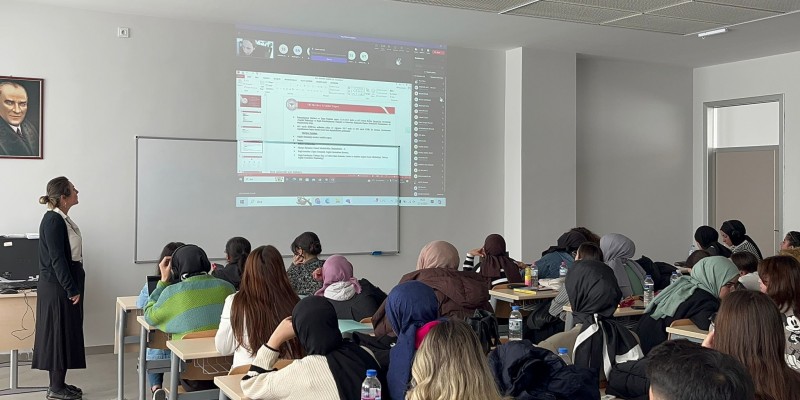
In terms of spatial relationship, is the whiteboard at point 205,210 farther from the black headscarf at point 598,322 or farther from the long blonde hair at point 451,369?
the long blonde hair at point 451,369

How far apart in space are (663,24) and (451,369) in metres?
5.77

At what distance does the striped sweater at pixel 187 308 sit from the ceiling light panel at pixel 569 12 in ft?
11.5

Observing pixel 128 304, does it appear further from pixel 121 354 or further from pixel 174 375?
pixel 174 375

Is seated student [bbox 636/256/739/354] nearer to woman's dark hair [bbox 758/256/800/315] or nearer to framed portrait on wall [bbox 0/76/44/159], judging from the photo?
woman's dark hair [bbox 758/256/800/315]

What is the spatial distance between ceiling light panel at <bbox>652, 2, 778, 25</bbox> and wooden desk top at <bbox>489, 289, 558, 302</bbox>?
2.56 meters

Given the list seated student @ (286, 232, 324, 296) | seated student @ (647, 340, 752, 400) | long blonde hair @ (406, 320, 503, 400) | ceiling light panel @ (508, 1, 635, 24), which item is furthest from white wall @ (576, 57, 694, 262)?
seated student @ (647, 340, 752, 400)

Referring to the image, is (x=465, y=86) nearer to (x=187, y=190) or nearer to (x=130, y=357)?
(x=187, y=190)

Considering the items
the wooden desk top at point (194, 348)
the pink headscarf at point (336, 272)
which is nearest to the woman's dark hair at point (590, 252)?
the pink headscarf at point (336, 272)

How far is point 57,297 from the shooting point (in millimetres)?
5457

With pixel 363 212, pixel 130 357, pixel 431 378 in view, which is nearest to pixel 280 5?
pixel 363 212

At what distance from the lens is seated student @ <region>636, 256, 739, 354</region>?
16.1 ft

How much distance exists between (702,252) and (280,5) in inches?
168

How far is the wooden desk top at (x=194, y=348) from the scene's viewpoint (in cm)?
388

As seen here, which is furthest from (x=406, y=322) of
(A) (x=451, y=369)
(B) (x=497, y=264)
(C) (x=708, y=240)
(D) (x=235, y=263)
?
(C) (x=708, y=240)
